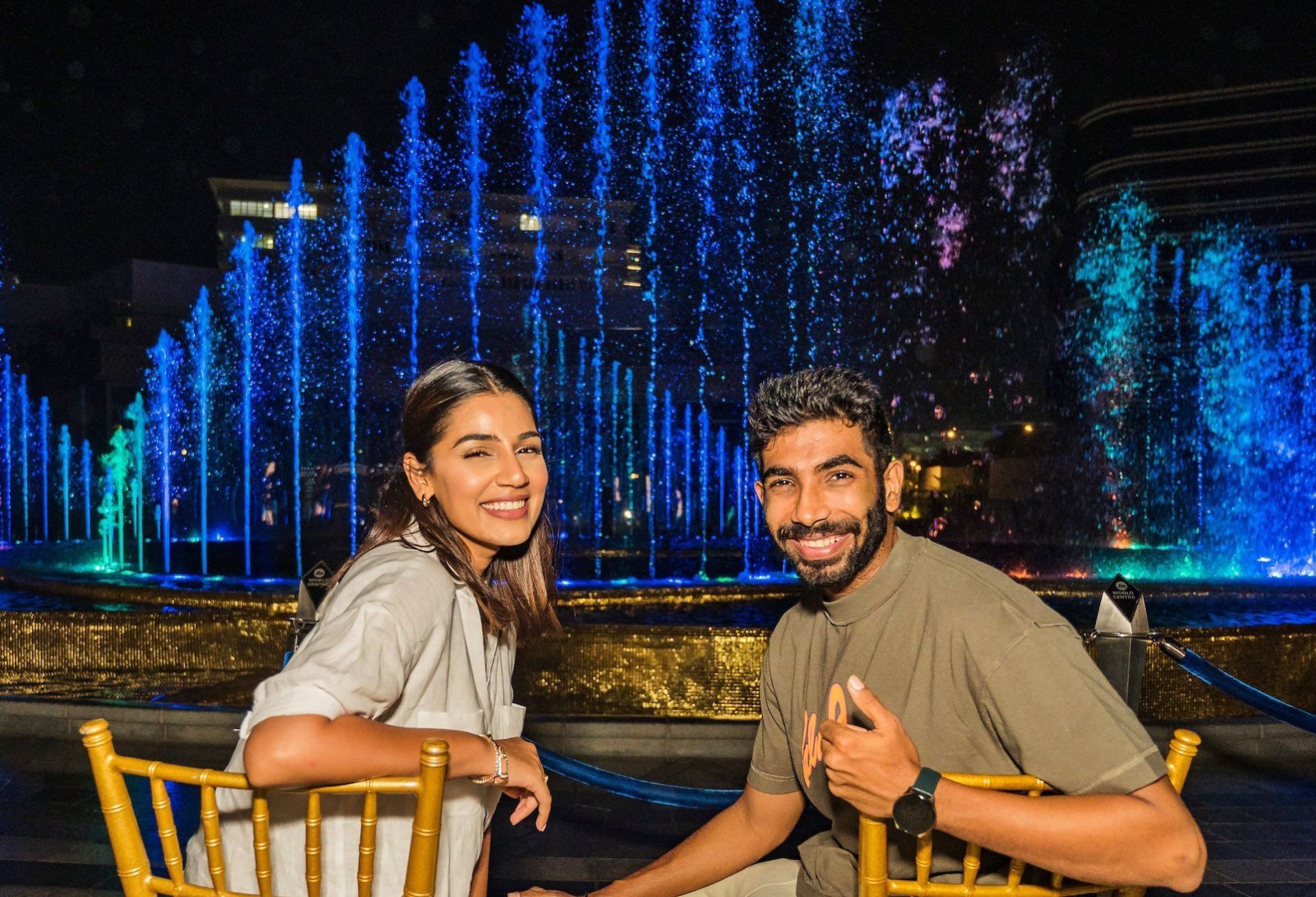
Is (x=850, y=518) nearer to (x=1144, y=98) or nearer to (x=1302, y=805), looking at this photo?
(x=1302, y=805)

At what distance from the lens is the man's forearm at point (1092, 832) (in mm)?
1478

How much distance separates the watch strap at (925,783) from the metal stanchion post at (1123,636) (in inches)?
148

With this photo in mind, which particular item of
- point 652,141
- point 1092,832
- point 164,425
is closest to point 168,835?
point 1092,832

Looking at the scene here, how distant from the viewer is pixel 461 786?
184 centimetres

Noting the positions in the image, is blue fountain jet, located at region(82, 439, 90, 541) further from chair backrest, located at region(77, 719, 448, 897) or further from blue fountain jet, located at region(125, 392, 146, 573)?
chair backrest, located at region(77, 719, 448, 897)

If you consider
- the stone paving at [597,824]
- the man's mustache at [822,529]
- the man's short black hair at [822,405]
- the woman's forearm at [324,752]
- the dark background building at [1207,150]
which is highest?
the dark background building at [1207,150]

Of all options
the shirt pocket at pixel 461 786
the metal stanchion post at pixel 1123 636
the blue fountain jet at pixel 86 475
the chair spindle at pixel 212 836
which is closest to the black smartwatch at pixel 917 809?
the shirt pocket at pixel 461 786

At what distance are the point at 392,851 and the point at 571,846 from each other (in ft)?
9.73

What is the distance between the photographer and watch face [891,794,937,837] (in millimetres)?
1435

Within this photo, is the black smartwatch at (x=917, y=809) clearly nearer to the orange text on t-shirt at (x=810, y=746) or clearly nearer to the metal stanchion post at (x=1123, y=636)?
the orange text on t-shirt at (x=810, y=746)

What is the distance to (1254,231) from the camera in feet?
212

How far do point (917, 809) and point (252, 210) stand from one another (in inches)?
3141

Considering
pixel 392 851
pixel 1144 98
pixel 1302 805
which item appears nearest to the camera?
pixel 392 851

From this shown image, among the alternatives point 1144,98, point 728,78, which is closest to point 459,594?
point 728,78
